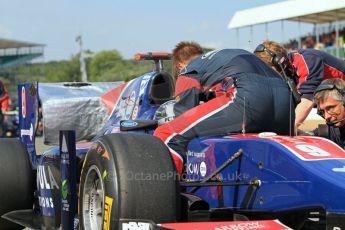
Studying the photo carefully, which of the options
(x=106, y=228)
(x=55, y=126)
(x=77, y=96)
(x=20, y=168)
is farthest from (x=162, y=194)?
(x=77, y=96)

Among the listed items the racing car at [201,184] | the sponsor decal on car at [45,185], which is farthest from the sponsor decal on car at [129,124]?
the sponsor decal on car at [45,185]

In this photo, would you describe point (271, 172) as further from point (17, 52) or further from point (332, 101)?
point (17, 52)

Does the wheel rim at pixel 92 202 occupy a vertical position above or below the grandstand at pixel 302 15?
below

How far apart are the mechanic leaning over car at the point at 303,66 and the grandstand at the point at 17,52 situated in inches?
2060

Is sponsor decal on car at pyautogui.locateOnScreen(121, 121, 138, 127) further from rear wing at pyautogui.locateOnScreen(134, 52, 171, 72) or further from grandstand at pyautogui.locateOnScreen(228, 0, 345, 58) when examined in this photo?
grandstand at pyautogui.locateOnScreen(228, 0, 345, 58)

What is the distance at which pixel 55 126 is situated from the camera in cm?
616

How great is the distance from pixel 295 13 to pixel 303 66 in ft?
43.2

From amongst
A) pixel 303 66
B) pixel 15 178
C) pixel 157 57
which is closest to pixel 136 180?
pixel 15 178

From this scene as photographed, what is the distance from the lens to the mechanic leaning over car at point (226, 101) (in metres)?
3.81

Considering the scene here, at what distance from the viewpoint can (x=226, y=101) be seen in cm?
385

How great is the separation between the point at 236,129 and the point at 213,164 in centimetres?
25

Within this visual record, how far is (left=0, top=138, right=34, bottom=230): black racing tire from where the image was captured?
16.1 ft

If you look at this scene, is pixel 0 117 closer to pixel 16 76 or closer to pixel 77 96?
pixel 77 96

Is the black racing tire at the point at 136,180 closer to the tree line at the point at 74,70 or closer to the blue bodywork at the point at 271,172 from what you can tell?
the blue bodywork at the point at 271,172
